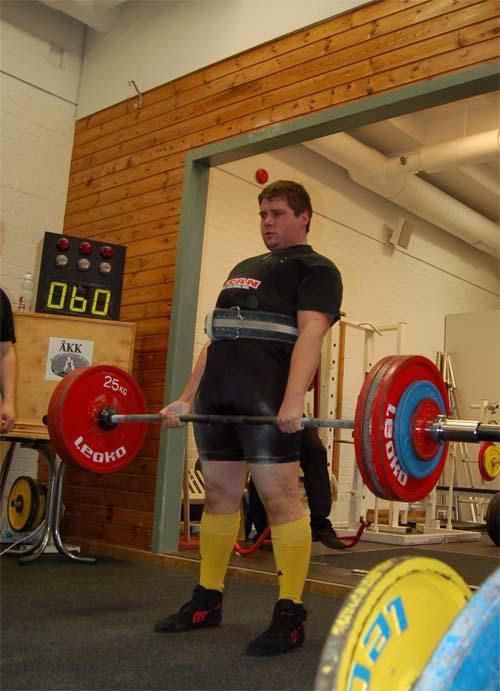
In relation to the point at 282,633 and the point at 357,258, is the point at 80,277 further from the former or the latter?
the point at 357,258

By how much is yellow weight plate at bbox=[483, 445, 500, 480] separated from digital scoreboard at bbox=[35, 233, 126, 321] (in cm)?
249

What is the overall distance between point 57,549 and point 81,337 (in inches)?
40.6

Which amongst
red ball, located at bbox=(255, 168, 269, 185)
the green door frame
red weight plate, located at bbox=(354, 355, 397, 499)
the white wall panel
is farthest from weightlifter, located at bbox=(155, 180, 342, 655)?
red ball, located at bbox=(255, 168, 269, 185)

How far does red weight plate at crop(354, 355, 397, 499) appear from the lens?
5.41 ft

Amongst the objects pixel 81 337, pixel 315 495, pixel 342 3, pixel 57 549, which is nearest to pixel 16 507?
pixel 57 549

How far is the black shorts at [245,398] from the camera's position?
6.48 ft

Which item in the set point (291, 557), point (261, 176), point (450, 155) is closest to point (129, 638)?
point (291, 557)

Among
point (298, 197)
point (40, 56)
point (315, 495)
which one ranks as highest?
point (40, 56)

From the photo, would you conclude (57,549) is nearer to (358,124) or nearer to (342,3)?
(358,124)

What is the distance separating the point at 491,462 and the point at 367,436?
3232mm

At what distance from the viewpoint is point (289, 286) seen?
2076mm

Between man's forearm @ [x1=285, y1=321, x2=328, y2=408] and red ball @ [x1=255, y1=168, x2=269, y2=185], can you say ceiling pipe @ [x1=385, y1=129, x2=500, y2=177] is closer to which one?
red ball @ [x1=255, y1=168, x2=269, y2=185]

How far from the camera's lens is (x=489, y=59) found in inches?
105

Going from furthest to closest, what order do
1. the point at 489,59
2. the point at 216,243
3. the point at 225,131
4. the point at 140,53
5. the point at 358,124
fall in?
the point at 216,243, the point at 140,53, the point at 225,131, the point at 358,124, the point at 489,59
